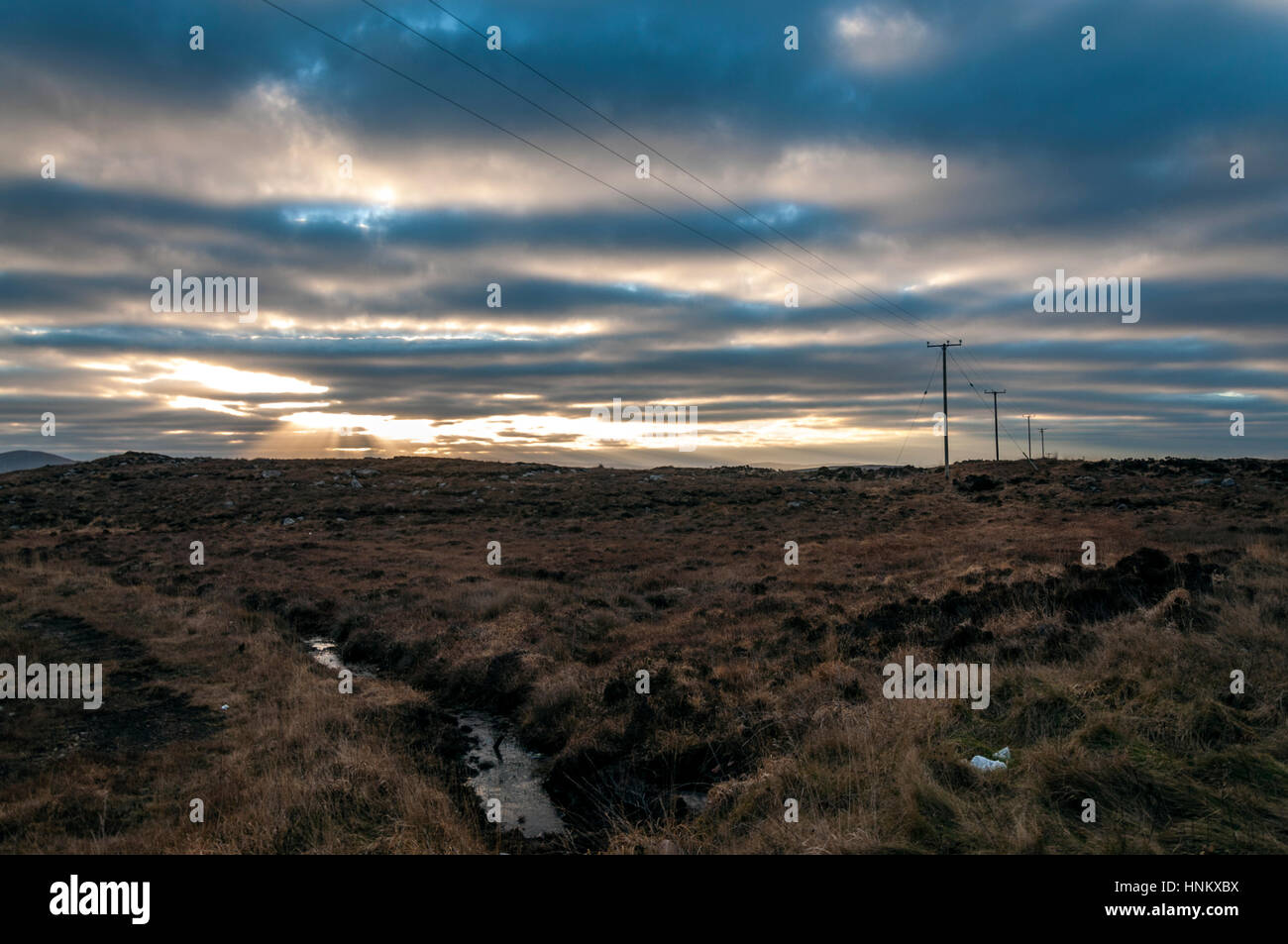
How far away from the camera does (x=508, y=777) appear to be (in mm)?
9484

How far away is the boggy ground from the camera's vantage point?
6305 mm

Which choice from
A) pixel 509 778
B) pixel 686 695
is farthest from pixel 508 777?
pixel 686 695

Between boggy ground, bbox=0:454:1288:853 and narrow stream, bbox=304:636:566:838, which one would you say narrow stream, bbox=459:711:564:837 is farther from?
boggy ground, bbox=0:454:1288:853

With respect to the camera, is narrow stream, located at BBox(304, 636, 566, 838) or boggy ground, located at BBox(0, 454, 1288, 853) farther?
narrow stream, located at BBox(304, 636, 566, 838)

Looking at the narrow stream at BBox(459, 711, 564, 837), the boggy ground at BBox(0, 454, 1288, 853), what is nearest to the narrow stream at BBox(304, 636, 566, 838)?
the narrow stream at BBox(459, 711, 564, 837)

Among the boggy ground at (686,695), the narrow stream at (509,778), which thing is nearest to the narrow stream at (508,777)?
the narrow stream at (509,778)

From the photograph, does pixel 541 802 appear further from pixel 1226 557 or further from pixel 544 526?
pixel 544 526

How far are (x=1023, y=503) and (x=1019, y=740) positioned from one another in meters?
37.5

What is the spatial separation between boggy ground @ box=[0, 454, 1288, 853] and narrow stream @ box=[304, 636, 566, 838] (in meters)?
0.26

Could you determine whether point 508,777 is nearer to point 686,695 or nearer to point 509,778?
point 509,778

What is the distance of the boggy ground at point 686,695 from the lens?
6.30 metres

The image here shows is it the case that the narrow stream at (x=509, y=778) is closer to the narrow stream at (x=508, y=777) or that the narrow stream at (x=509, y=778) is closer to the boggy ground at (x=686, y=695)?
the narrow stream at (x=508, y=777)
